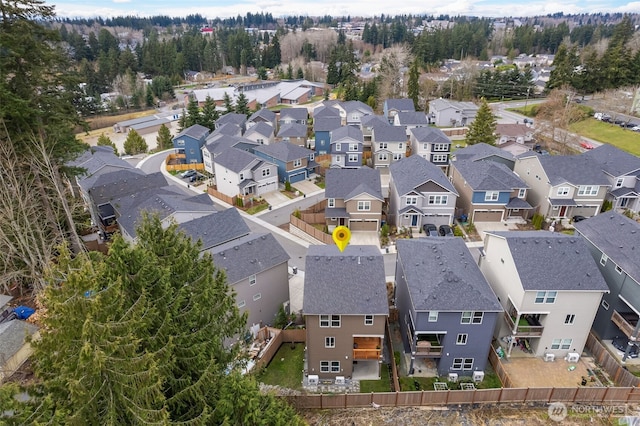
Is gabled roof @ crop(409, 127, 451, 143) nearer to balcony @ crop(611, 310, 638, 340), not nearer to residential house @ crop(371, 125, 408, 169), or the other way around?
residential house @ crop(371, 125, 408, 169)

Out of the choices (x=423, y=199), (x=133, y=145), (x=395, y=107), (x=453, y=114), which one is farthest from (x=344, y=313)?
(x=453, y=114)

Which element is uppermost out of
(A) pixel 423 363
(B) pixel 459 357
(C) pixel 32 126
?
(C) pixel 32 126

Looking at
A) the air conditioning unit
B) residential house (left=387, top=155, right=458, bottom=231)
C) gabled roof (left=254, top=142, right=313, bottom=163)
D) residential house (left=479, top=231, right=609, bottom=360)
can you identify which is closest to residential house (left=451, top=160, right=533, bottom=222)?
residential house (left=387, top=155, right=458, bottom=231)

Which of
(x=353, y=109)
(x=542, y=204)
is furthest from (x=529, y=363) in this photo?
(x=353, y=109)

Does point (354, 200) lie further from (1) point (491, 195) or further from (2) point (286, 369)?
(2) point (286, 369)

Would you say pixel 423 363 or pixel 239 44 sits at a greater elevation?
pixel 239 44

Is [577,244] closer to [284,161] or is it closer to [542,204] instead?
[542,204]
